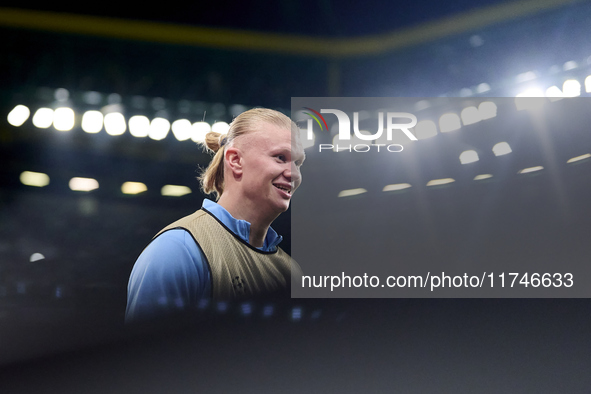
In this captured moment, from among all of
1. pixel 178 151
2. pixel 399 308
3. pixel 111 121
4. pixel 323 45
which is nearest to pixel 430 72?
pixel 323 45

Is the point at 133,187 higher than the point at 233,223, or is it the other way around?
the point at 133,187

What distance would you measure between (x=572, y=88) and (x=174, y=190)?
2.09m

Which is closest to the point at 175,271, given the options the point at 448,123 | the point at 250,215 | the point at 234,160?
the point at 250,215

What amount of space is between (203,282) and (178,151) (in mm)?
760

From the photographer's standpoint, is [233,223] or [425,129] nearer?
[233,223]

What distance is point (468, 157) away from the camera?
216 centimetres

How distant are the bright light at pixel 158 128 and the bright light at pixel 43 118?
0.52 m

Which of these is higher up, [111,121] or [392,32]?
[392,32]

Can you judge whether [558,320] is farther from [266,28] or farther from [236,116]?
[266,28]

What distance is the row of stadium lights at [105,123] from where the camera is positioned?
2.23 meters

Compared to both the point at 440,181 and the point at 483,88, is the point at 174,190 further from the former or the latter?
the point at 483,88

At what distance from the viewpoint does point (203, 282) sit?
1775 millimetres

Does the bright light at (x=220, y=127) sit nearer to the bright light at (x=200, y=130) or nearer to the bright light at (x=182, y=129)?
the bright light at (x=200, y=130)

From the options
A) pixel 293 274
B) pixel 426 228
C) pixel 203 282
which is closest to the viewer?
pixel 203 282
